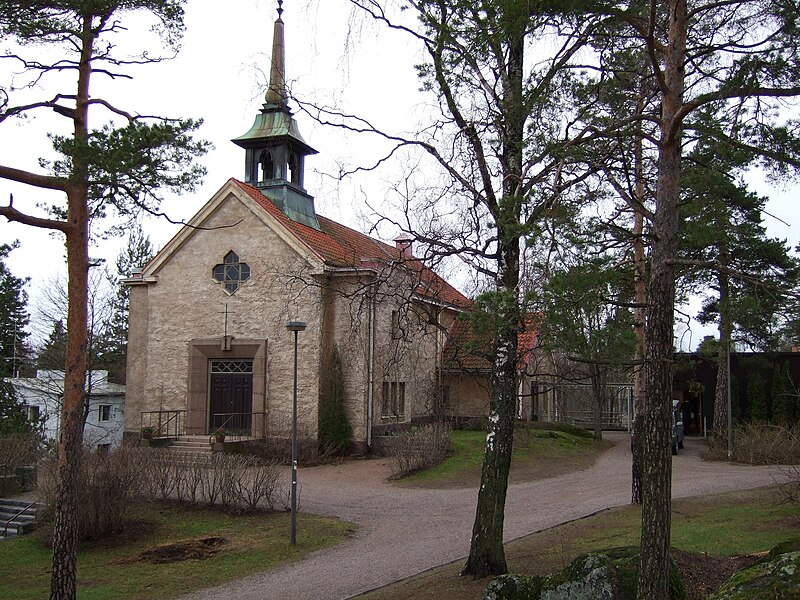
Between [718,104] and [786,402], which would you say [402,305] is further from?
[786,402]

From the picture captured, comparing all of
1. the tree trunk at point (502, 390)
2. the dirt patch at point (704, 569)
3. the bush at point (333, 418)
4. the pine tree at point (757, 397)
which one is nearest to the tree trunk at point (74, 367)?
the tree trunk at point (502, 390)

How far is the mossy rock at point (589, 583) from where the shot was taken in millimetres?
6590

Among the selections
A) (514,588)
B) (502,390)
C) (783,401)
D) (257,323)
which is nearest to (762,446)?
(783,401)

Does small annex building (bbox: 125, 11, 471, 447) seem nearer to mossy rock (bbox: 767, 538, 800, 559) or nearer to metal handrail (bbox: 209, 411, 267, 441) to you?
metal handrail (bbox: 209, 411, 267, 441)

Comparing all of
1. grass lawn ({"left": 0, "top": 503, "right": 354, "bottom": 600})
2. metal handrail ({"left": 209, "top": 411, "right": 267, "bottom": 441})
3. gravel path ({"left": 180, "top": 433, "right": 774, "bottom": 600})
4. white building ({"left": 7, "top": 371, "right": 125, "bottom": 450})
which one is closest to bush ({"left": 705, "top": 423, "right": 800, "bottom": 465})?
gravel path ({"left": 180, "top": 433, "right": 774, "bottom": 600})

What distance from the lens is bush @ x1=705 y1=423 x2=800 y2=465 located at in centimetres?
2138

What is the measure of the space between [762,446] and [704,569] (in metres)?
16.2

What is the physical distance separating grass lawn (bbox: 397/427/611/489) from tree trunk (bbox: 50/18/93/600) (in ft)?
35.6

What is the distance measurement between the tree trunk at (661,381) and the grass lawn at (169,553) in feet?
24.9

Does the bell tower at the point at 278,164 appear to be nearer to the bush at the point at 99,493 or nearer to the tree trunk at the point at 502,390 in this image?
the bush at the point at 99,493

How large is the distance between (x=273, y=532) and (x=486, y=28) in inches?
414

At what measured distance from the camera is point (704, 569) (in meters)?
8.34

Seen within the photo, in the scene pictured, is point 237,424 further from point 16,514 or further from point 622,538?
point 622,538

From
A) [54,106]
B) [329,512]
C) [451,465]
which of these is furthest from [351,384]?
[54,106]
